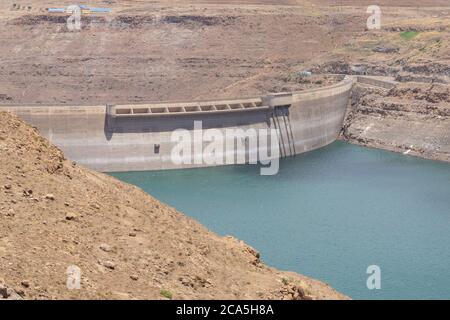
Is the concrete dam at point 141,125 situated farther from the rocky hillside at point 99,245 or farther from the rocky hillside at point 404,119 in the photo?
the rocky hillside at point 99,245

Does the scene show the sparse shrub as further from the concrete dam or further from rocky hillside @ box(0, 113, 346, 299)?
the concrete dam

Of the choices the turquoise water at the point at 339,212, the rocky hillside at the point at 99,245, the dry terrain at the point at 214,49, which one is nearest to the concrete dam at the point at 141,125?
the turquoise water at the point at 339,212

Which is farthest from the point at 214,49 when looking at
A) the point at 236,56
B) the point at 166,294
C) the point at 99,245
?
the point at 166,294

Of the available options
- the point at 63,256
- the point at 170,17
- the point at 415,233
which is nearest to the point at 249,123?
the point at 415,233

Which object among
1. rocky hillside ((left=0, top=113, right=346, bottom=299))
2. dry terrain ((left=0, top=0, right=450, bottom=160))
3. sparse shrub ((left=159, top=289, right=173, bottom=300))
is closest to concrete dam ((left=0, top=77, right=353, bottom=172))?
dry terrain ((left=0, top=0, right=450, bottom=160))

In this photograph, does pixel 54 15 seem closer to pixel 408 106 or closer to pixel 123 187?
pixel 408 106
